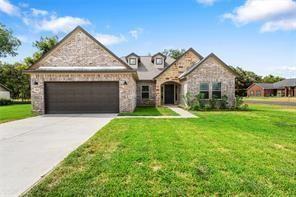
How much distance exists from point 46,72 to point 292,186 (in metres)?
16.7

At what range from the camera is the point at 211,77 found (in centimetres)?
2061

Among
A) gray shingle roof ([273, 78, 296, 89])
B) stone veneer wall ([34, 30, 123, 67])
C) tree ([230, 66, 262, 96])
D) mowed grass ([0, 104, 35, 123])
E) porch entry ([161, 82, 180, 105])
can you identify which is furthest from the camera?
tree ([230, 66, 262, 96])

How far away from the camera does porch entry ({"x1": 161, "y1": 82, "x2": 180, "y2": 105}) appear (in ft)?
87.2

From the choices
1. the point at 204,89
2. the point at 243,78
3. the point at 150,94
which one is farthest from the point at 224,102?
the point at 243,78

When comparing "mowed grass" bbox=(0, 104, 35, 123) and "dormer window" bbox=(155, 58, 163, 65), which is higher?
"dormer window" bbox=(155, 58, 163, 65)

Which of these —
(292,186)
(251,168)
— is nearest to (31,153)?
(251,168)

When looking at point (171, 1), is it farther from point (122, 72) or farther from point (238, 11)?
point (122, 72)

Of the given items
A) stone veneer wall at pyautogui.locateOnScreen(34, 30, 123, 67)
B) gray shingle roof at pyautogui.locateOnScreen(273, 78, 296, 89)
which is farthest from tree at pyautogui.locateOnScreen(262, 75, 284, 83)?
stone veneer wall at pyautogui.locateOnScreen(34, 30, 123, 67)

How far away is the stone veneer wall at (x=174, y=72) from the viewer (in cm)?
2481

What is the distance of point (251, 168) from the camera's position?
16.1 ft

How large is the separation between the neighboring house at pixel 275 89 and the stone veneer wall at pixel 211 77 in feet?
156

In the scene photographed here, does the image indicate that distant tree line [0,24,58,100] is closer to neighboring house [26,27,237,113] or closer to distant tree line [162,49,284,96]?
neighboring house [26,27,237,113]

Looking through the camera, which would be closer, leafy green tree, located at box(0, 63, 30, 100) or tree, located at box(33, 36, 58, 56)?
tree, located at box(33, 36, 58, 56)

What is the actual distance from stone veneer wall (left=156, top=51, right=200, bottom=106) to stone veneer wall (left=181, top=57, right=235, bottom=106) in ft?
14.1
